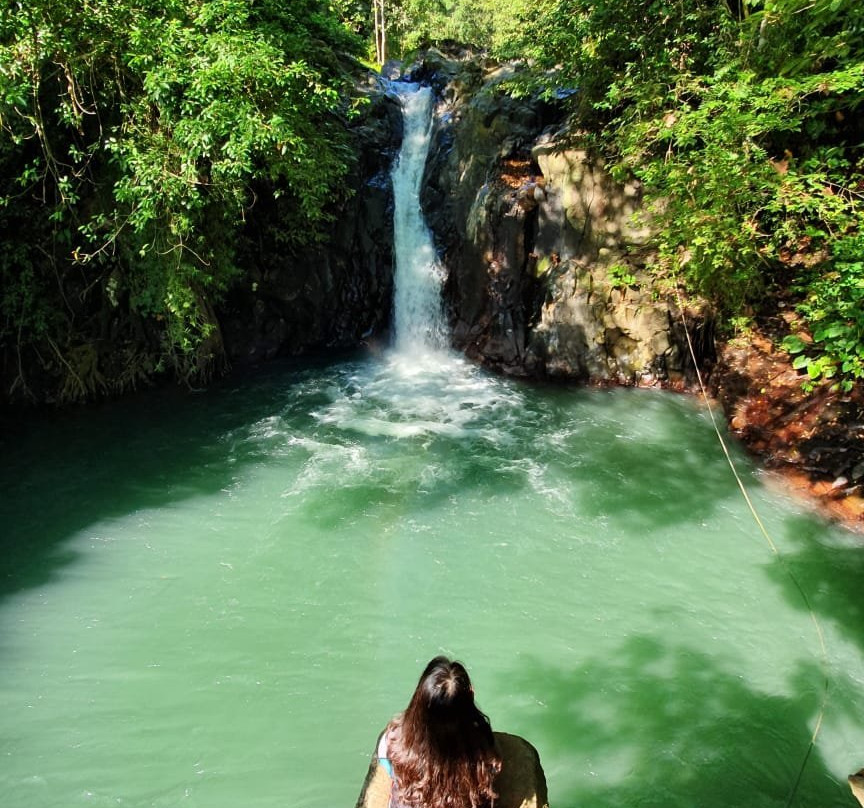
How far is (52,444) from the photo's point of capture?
751 cm

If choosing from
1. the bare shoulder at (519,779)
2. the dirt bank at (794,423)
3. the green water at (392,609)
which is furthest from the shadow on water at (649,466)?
the bare shoulder at (519,779)

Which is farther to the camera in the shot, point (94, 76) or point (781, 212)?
point (781, 212)

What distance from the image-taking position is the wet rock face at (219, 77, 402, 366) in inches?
411

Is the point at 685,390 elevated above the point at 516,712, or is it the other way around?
the point at 685,390

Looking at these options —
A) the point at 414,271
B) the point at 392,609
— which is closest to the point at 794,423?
the point at 392,609

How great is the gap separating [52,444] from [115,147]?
3904 millimetres

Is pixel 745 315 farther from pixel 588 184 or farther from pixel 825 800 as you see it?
pixel 825 800

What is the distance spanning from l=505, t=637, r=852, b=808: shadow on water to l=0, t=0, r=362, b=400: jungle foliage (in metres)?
6.20

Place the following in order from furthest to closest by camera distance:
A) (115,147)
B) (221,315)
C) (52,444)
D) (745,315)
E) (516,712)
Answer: (221,315), (745,315), (52,444), (115,147), (516,712)

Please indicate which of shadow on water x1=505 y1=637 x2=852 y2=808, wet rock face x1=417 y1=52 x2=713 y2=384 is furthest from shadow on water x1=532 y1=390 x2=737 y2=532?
shadow on water x1=505 y1=637 x2=852 y2=808

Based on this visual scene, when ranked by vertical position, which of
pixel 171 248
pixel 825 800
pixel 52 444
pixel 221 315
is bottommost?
pixel 825 800

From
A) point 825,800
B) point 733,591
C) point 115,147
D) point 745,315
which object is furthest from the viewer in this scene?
point 745,315

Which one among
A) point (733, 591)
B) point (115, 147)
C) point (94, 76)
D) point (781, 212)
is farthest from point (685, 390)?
point (94, 76)

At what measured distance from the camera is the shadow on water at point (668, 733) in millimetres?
3383
